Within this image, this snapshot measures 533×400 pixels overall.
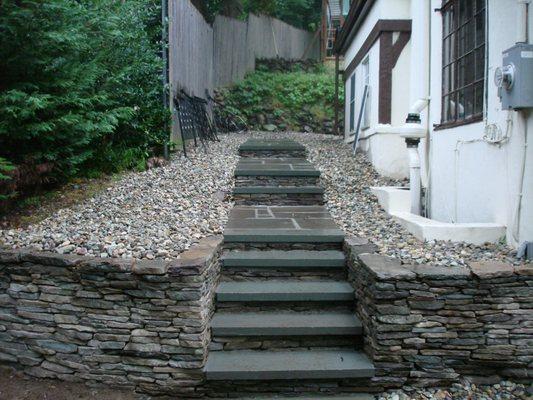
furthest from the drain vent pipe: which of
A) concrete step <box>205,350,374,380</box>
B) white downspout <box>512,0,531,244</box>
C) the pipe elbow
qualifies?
concrete step <box>205,350,374,380</box>

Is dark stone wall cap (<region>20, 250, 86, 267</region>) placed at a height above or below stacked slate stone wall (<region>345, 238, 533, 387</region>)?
above

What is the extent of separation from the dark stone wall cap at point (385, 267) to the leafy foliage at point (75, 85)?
3.22 m

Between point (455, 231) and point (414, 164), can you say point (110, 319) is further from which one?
point (414, 164)

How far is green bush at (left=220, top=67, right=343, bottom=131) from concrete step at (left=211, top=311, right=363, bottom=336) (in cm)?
1053

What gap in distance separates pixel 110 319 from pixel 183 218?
1528mm

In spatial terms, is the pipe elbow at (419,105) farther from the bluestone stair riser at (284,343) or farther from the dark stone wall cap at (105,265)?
the dark stone wall cap at (105,265)

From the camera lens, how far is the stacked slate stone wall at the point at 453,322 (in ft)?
11.3

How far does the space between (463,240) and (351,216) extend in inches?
56.4

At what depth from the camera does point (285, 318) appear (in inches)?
159

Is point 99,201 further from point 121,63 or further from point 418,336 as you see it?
point 418,336

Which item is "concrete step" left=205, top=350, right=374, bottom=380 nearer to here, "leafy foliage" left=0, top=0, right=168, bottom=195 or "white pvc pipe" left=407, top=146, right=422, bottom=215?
"white pvc pipe" left=407, top=146, right=422, bottom=215

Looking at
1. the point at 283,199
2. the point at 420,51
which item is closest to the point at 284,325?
the point at 283,199

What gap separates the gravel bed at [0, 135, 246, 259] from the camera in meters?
4.03

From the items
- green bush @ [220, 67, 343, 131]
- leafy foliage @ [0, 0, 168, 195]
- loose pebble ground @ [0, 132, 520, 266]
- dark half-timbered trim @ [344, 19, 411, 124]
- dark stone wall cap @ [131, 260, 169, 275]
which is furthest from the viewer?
green bush @ [220, 67, 343, 131]
